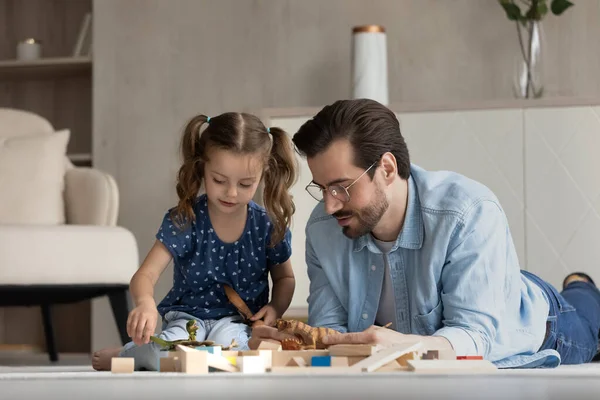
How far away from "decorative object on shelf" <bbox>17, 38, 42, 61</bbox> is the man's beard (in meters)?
2.68

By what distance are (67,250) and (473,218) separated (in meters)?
1.62

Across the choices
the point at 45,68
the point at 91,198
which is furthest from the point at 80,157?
the point at 91,198

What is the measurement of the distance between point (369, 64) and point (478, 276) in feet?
6.23

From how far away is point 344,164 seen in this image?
1816 millimetres

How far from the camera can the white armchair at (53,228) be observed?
2.98m

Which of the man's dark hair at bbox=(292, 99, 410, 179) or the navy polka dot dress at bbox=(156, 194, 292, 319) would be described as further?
the navy polka dot dress at bbox=(156, 194, 292, 319)

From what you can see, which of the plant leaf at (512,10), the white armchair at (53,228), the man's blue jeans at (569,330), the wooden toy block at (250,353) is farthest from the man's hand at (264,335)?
Answer: the plant leaf at (512,10)

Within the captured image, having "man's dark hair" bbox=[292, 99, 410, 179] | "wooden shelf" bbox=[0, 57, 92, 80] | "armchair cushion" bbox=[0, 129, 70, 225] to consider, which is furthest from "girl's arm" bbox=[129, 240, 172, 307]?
"wooden shelf" bbox=[0, 57, 92, 80]

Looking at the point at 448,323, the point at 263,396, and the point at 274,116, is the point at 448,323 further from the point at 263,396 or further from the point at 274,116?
the point at 274,116

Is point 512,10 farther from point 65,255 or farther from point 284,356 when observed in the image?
point 284,356

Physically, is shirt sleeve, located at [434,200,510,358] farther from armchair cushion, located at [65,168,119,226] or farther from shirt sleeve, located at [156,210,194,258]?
armchair cushion, located at [65,168,119,226]

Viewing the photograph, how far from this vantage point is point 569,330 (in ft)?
6.98

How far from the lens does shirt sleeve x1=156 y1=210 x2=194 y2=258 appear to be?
221 cm

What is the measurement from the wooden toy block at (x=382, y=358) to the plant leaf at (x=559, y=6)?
250 centimetres
